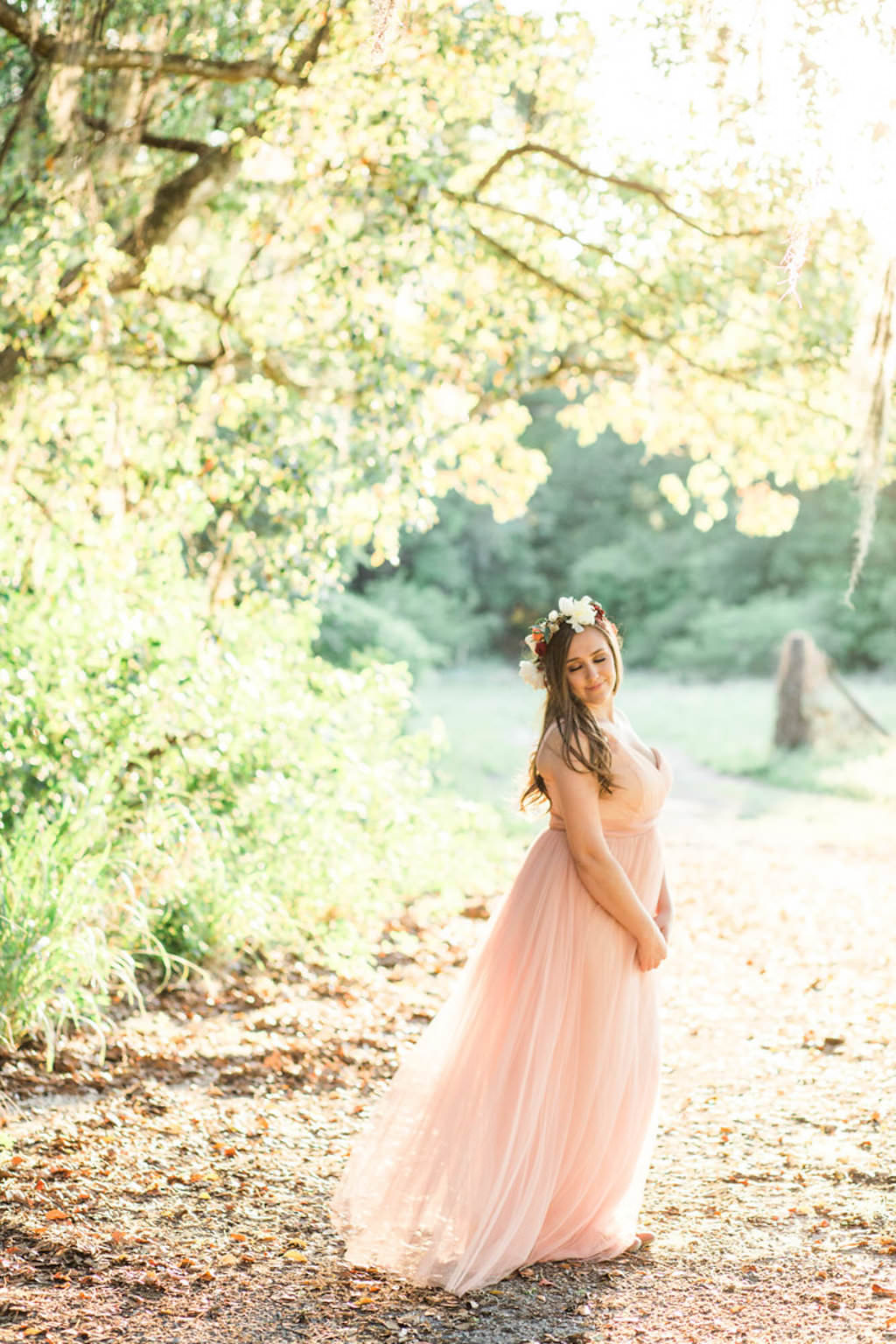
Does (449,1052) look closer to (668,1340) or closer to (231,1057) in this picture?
(668,1340)

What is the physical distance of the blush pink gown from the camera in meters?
3.67

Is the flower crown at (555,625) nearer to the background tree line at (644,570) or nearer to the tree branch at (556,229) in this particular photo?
the tree branch at (556,229)

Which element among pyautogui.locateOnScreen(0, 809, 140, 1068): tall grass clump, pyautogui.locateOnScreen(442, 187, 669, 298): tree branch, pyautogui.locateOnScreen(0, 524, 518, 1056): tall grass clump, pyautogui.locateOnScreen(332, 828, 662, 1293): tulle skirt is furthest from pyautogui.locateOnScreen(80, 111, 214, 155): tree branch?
pyautogui.locateOnScreen(332, 828, 662, 1293): tulle skirt

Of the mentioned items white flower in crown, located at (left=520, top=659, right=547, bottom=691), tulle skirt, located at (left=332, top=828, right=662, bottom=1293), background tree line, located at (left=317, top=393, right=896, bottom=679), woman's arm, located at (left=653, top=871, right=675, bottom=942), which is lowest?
tulle skirt, located at (left=332, top=828, right=662, bottom=1293)

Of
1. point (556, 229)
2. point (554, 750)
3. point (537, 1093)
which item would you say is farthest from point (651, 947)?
point (556, 229)

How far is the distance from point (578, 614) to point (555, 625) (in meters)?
0.08

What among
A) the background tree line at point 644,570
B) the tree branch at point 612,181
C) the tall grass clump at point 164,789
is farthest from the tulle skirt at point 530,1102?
A: the background tree line at point 644,570

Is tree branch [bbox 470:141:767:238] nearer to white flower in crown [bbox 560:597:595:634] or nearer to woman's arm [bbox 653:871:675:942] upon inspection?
white flower in crown [bbox 560:597:595:634]

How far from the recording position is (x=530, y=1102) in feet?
12.2

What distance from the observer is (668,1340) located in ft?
10.6

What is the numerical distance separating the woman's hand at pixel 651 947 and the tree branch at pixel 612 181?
5.13 m

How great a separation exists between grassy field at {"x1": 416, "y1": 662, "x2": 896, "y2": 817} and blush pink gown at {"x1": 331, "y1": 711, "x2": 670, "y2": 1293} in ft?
15.3

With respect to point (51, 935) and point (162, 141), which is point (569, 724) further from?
point (162, 141)

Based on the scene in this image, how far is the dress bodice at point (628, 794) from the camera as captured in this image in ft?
→ 12.5
